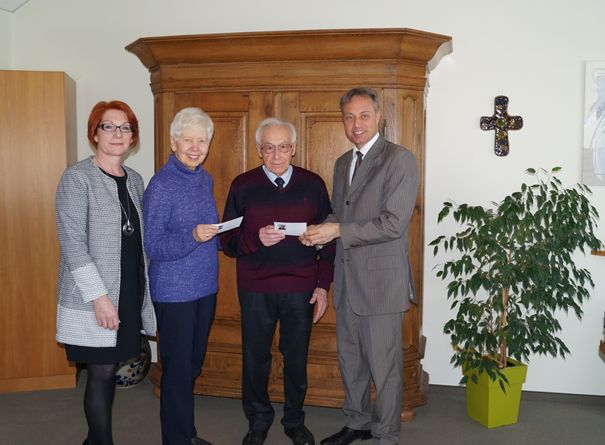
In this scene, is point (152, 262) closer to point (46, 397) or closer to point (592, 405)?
point (46, 397)

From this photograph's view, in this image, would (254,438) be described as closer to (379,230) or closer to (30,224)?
(379,230)

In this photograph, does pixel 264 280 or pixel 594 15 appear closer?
pixel 264 280

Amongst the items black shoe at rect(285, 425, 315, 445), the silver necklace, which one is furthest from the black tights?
black shoe at rect(285, 425, 315, 445)

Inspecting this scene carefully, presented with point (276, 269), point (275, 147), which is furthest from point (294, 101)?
point (276, 269)

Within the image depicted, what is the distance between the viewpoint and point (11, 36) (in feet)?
13.9

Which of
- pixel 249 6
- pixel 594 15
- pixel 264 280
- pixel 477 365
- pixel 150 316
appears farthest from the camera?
pixel 249 6

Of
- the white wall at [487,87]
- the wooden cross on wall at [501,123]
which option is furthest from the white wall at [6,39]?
the wooden cross on wall at [501,123]

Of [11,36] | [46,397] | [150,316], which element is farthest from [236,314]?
[11,36]

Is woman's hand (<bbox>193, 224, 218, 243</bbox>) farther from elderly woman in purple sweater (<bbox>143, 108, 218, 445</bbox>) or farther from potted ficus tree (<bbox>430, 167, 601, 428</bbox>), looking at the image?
potted ficus tree (<bbox>430, 167, 601, 428</bbox>)

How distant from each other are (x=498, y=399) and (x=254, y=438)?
4.43 feet

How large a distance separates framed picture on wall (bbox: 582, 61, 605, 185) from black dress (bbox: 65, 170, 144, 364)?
2680mm

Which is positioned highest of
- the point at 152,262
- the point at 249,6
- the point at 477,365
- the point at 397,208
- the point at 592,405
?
the point at 249,6

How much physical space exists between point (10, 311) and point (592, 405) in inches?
145

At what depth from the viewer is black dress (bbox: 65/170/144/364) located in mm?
2373
